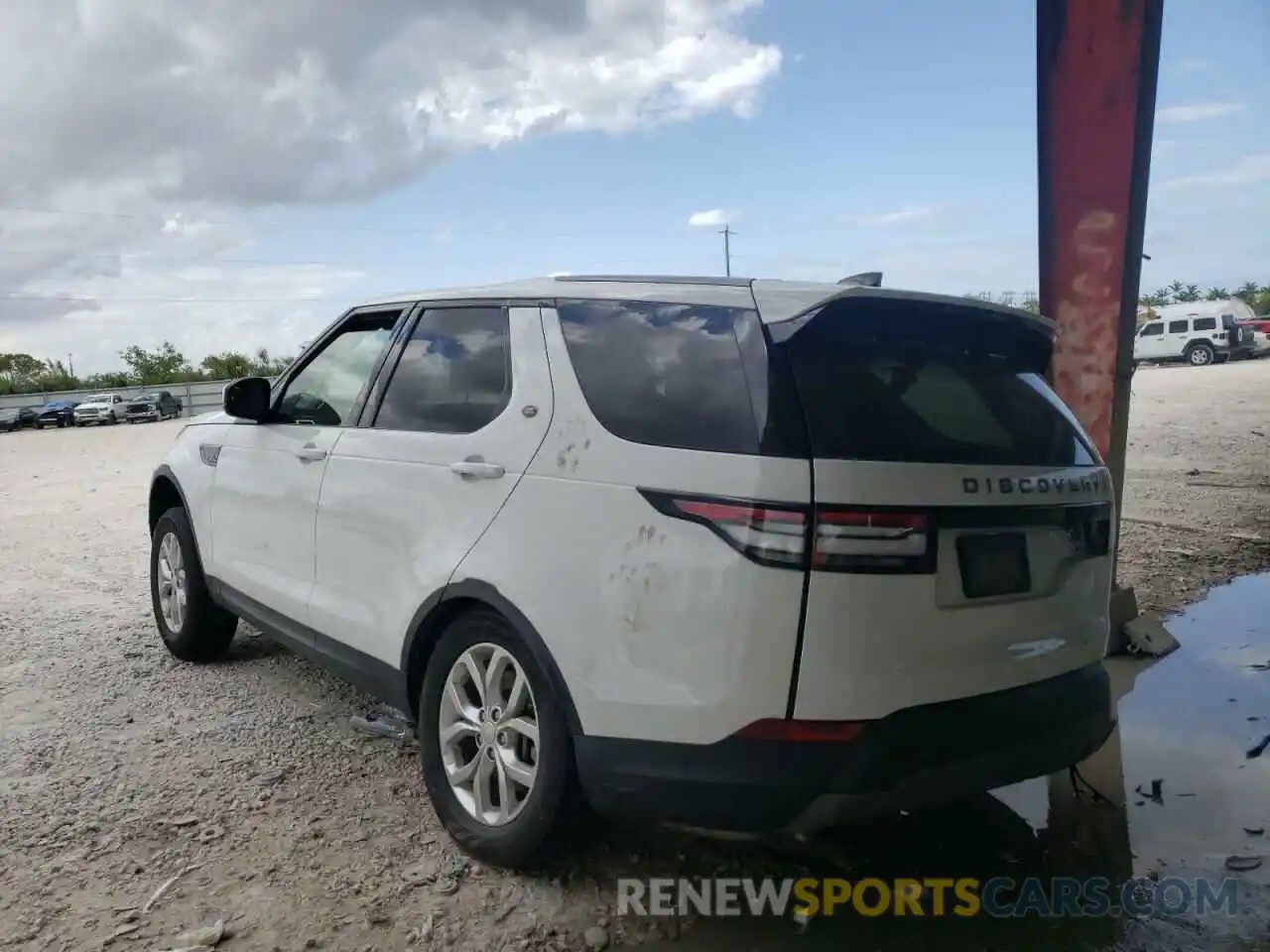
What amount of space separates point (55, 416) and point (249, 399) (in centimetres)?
4409

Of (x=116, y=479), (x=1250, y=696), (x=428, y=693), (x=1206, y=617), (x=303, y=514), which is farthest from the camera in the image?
(x=116, y=479)

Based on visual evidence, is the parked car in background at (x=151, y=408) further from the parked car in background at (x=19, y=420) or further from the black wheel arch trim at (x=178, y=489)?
the black wheel arch trim at (x=178, y=489)

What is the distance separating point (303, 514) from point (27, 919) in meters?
1.67

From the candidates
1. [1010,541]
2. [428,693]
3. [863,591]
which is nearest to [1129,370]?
[1010,541]

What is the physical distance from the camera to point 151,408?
42.6m

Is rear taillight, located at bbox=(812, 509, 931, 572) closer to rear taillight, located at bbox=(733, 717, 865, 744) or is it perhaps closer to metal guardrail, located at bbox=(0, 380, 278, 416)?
rear taillight, located at bbox=(733, 717, 865, 744)

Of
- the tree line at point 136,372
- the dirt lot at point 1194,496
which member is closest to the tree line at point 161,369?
the tree line at point 136,372

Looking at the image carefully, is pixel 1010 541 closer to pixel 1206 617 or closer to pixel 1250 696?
pixel 1250 696

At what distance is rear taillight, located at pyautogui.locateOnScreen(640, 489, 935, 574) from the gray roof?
526 mm

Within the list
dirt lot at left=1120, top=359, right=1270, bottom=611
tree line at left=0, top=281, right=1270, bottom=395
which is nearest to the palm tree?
tree line at left=0, top=281, right=1270, bottom=395

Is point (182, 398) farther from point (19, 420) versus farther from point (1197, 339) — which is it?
point (1197, 339)

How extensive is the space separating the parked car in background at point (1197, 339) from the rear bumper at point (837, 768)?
3859 cm

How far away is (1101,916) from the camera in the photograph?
2.84 m

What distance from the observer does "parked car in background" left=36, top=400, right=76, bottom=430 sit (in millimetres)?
42000
